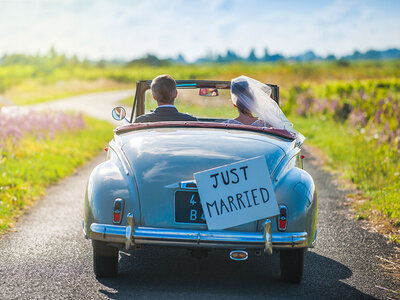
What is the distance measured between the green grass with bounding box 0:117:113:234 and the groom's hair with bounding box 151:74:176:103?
256 cm

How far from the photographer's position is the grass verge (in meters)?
6.58

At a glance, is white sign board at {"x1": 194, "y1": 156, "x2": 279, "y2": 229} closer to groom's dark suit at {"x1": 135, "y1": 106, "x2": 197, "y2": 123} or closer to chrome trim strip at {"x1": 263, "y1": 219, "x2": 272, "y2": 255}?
chrome trim strip at {"x1": 263, "y1": 219, "x2": 272, "y2": 255}

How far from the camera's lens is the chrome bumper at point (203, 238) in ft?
12.3

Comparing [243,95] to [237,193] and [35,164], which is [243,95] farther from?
[35,164]

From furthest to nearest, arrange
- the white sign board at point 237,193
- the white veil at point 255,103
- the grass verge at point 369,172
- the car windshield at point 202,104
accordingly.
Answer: the grass verge at point 369,172
the car windshield at point 202,104
the white veil at point 255,103
the white sign board at point 237,193

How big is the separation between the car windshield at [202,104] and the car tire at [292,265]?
1924 millimetres

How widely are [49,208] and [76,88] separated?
4775cm

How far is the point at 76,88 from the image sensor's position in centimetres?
5344

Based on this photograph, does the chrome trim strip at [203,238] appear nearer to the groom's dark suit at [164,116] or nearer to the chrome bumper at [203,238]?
the chrome bumper at [203,238]

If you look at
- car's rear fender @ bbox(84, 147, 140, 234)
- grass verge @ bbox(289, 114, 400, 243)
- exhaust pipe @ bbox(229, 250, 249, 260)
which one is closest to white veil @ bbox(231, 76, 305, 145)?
car's rear fender @ bbox(84, 147, 140, 234)

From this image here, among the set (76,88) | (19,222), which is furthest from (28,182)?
(76,88)

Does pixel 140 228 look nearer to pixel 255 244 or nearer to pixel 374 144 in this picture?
pixel 255 244

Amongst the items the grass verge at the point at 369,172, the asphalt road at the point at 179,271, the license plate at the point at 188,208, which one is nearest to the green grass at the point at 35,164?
the asphalt road at the point at 179,271

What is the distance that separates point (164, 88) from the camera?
16.2 feet
